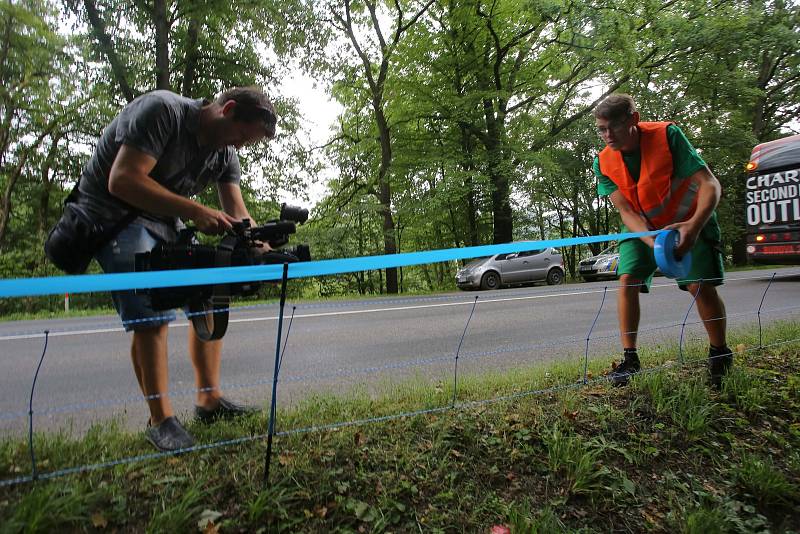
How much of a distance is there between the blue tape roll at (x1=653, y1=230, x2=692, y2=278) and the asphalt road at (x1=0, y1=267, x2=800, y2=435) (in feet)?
1.51

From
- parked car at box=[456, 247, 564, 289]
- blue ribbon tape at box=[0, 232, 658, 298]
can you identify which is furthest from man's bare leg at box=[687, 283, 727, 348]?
parked car at box=[456, 247, 564, 289]

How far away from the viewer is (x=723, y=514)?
1734 millimetres

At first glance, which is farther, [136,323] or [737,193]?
[737,193]

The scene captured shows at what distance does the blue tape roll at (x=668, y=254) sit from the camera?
2.30 meters

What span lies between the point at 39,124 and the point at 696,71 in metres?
19.8

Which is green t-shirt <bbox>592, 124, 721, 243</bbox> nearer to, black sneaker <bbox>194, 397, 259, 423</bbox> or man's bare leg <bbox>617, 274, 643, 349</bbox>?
man's bare leg <bbox>617, 274, 643, 349</bbox>

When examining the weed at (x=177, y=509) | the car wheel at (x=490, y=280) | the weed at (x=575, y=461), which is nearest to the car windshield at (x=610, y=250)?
the car wheel at (x=490, y=280)

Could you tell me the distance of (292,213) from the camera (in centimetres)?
178

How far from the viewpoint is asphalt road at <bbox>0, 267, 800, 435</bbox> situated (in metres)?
1.98

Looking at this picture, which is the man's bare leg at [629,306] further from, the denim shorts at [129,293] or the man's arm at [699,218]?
the denim shorts at [129,293]

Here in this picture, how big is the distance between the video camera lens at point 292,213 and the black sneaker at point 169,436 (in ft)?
3.35

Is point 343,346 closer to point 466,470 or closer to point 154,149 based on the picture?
point 466,470

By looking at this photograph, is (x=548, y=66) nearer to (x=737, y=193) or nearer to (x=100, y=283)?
(x=737, y=193)

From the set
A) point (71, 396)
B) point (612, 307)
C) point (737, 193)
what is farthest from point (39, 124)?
point (737, 193)
